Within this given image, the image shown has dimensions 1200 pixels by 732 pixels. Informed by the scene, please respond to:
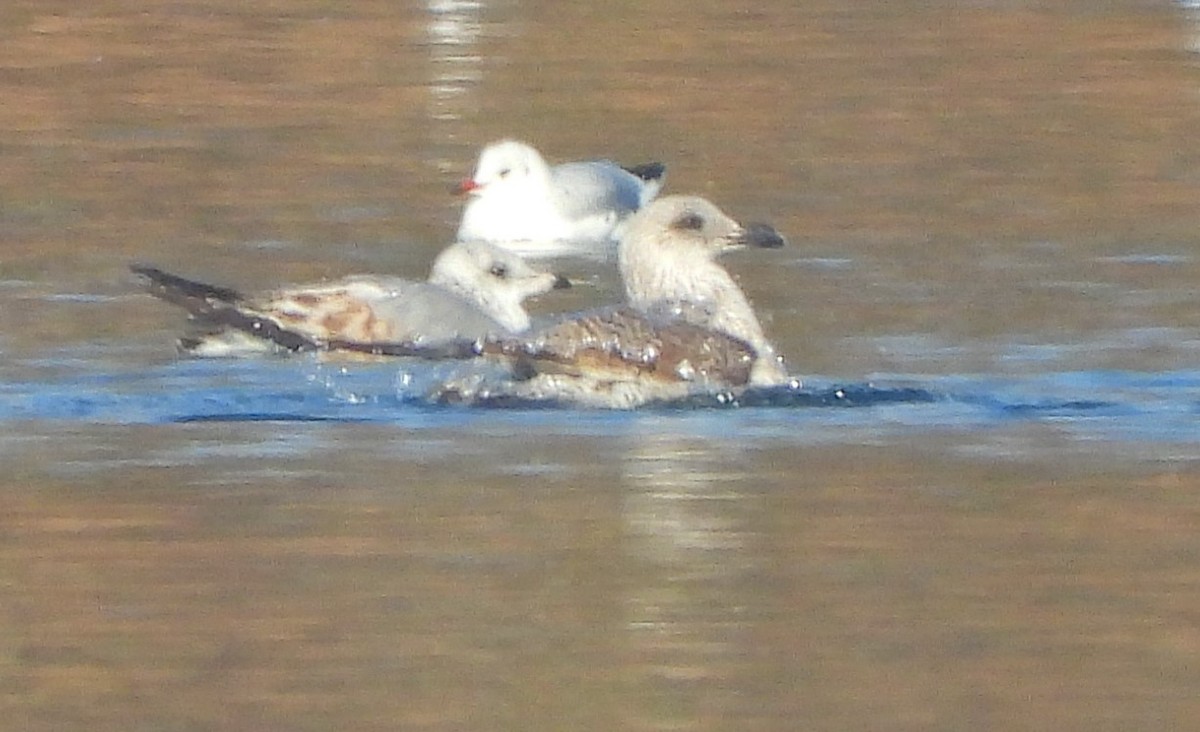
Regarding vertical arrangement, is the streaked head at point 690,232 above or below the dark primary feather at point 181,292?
above

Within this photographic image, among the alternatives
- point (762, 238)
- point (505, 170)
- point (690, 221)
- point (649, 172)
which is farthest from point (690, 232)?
point (649, 172)

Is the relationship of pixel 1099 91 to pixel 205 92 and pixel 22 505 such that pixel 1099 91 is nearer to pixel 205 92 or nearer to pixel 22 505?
pixel 205 92

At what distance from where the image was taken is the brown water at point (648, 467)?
7.31 meters

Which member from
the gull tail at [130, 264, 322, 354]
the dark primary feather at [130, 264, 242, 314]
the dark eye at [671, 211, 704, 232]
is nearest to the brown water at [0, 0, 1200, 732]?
the gull tail at [130, 264, 322, 354]

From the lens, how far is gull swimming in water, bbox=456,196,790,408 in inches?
414

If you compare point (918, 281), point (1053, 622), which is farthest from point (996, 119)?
point (1053, 622)

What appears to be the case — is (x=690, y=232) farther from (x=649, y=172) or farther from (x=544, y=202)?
(x=649, y=172)

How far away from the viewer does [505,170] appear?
16.4 meters

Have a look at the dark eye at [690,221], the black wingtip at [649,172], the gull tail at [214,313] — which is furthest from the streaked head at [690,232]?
the black wingtip at [649,172]

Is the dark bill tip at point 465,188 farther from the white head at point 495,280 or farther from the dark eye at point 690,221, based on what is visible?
the dark eye at point 690,221

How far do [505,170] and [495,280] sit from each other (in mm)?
3417

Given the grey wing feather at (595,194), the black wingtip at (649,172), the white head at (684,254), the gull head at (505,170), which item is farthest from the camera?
the black wingtip at (649,172)

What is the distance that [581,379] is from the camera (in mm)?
10547

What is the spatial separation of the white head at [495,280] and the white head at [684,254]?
113cm
